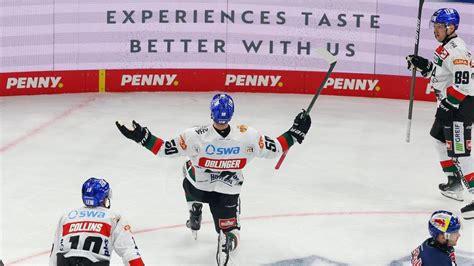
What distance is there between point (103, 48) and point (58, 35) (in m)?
0.56

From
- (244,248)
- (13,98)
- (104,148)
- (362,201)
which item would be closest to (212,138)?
(244,248)

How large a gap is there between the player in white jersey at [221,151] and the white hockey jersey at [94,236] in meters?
1.19

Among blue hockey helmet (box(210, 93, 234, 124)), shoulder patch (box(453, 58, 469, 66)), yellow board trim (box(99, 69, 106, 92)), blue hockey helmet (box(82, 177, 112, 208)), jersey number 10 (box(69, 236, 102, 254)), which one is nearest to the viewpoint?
jersey number 10 (box(69, 236, 102, 254))

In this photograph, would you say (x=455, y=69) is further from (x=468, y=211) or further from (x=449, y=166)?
(x=468, y=211)

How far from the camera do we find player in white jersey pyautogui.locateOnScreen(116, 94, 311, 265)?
7.11 metres

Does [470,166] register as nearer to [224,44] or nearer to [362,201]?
[362,201]

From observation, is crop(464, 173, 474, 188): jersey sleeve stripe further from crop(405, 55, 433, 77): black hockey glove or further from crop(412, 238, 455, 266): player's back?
crop(412, 238, 455, 266): player's back

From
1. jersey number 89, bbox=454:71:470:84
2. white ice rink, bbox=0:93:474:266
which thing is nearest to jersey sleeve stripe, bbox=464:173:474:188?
white ice rink, bbox=0:93:474:266

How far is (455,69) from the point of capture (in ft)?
28.6

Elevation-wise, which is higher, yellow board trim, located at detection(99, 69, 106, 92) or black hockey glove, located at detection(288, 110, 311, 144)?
black hockey glove, located at detection(288, 110, 311, 144)

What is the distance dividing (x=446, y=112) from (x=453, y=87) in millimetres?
235

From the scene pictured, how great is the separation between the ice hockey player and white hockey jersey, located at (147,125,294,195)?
6.09 ft

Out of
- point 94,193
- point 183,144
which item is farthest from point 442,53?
point 94,193

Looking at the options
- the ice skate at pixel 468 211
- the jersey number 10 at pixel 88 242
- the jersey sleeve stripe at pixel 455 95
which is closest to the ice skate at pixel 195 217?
the jersey number 10 at pixel 88 242
